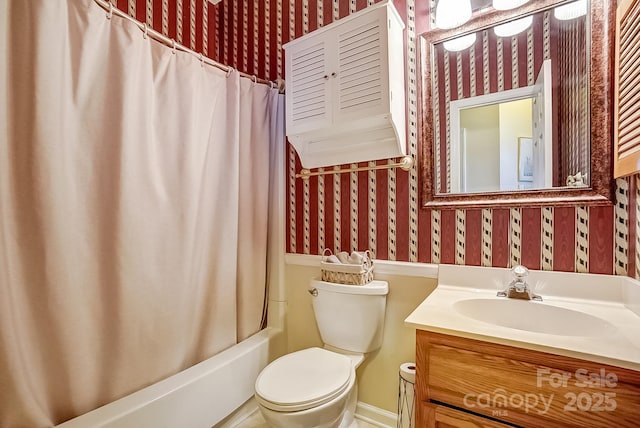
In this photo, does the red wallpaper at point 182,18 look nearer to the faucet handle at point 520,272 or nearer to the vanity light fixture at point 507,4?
the vanity light fixture at point 507,4

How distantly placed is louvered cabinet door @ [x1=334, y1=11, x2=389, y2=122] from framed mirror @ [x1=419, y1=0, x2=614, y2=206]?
0.24m

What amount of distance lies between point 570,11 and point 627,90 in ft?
1.38

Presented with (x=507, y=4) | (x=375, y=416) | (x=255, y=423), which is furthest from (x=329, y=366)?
(x=507, y=4)

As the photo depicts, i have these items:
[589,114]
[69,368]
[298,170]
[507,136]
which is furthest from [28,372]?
[589,114]

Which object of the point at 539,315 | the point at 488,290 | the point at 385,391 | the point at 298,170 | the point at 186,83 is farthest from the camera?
the point at 298,170

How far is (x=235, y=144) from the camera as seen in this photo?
5.16 feet

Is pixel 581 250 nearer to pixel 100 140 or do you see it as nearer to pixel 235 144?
pixel 235 144

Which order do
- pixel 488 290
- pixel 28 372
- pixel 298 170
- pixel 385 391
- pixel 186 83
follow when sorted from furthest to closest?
pixel 298 170 → pixel 385 391 → pixel 186 83 → pixel 488 290 → pixel 28 372

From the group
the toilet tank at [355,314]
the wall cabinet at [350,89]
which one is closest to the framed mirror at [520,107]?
the wall cabinet at [350,89]

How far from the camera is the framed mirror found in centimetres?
106

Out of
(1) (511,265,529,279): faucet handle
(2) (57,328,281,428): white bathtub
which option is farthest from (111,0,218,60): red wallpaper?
(1) (511,265,529,279): faucet handle

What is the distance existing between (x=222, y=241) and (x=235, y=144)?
1.68 ft

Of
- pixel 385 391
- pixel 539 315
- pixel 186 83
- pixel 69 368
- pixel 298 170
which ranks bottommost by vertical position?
pixel 385 391

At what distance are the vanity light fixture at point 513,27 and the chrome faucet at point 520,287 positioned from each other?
0.94 meters
